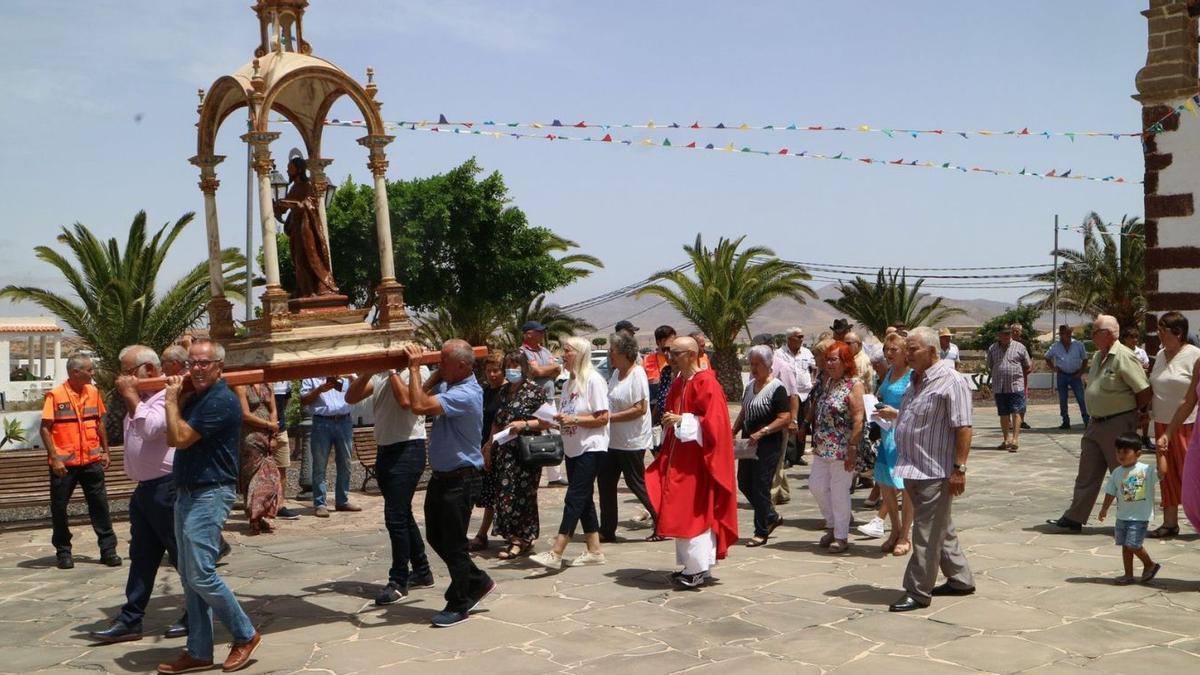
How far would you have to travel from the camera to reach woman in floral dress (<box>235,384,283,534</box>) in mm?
11070

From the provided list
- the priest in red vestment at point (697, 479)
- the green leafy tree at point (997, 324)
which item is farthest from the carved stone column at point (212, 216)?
the green leafy tree at point (997, 324)

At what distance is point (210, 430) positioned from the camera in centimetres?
643

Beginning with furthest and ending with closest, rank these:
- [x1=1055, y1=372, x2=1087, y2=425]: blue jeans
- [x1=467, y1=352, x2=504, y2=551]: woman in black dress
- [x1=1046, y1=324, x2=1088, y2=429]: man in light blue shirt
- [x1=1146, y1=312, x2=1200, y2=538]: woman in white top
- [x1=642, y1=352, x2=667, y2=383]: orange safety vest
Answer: [x1=1055, y1=372, x2=1087, y2=425]: blue jeans < [x1=1046, y1=324, x2=1088, y2=429]: man in light blue shirt < [x1=642, y1=352, x2=667, y2=383]: orange safety vest < [x1=467, y1=352, x2=504, y2=551]: woman in black dress < [x1=1146, y1=312, x2=1200, y2=538]: woman in white top

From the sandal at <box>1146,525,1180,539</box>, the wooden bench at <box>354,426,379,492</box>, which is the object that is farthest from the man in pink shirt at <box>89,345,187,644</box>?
the sandal at <box>1146,525,1180,539</box>

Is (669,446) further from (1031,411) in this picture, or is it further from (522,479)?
(1031,411)

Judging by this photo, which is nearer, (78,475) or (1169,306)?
(78,475)

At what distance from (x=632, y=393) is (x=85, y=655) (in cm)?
439

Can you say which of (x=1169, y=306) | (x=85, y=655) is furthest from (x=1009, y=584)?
(x=1169, y=306)

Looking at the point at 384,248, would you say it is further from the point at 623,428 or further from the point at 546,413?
the point at 623,428

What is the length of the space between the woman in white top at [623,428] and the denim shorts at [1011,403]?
802 cm

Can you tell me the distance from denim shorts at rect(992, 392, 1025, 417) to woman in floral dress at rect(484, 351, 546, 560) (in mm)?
9403

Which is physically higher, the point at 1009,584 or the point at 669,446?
the point at 669,446

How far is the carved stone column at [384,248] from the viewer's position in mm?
9086

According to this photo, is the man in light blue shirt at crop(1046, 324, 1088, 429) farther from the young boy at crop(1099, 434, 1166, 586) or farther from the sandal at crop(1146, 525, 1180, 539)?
the young boy at crop(1099, 434, 1166, 586)
